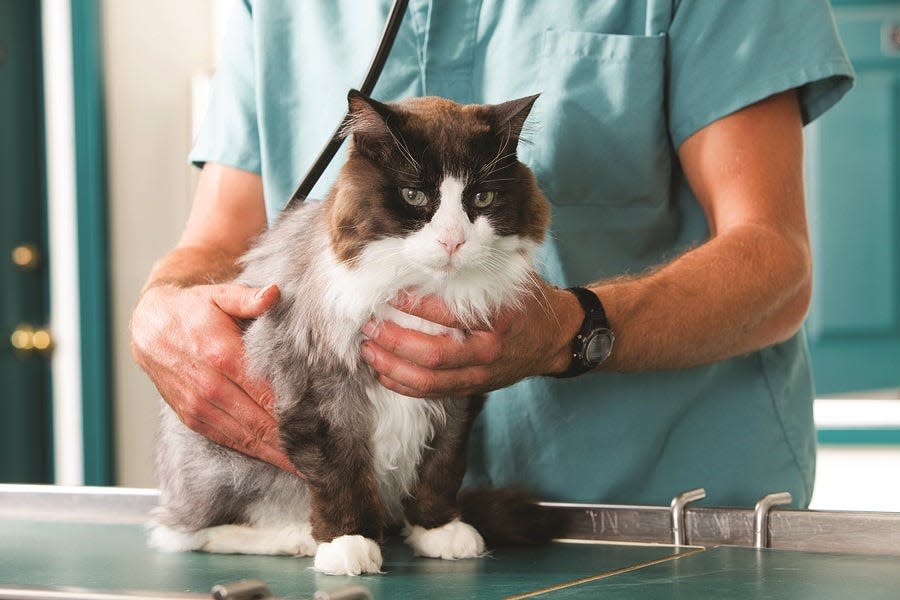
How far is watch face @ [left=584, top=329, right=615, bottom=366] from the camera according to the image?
47.1 inches

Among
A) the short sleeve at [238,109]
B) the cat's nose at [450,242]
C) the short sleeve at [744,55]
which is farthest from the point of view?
the short sleeve at [238,109]

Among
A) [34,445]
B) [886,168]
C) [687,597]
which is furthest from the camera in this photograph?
[34,445]

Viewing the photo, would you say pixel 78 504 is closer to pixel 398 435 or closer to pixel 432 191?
pixel 398 435

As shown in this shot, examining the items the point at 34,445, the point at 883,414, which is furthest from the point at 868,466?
the point at 34,445

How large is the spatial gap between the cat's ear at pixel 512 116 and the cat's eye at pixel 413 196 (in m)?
0.12

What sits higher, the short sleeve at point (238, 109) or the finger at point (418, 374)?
the short sleeve at point (238, 109)

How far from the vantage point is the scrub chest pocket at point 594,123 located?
143 centimetres

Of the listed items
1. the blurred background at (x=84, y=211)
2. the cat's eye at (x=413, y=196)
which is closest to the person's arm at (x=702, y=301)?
the cat's eye at (x=413, y=196)

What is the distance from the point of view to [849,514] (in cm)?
114

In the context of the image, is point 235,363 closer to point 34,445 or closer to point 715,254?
point 715,254

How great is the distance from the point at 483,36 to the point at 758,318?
0.55m

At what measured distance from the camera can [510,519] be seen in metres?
1.23

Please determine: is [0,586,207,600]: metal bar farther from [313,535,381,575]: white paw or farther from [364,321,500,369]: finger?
[364,321,500,369]: finger

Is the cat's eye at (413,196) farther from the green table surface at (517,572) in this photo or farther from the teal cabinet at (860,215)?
the teal cabinet at (860,215)
